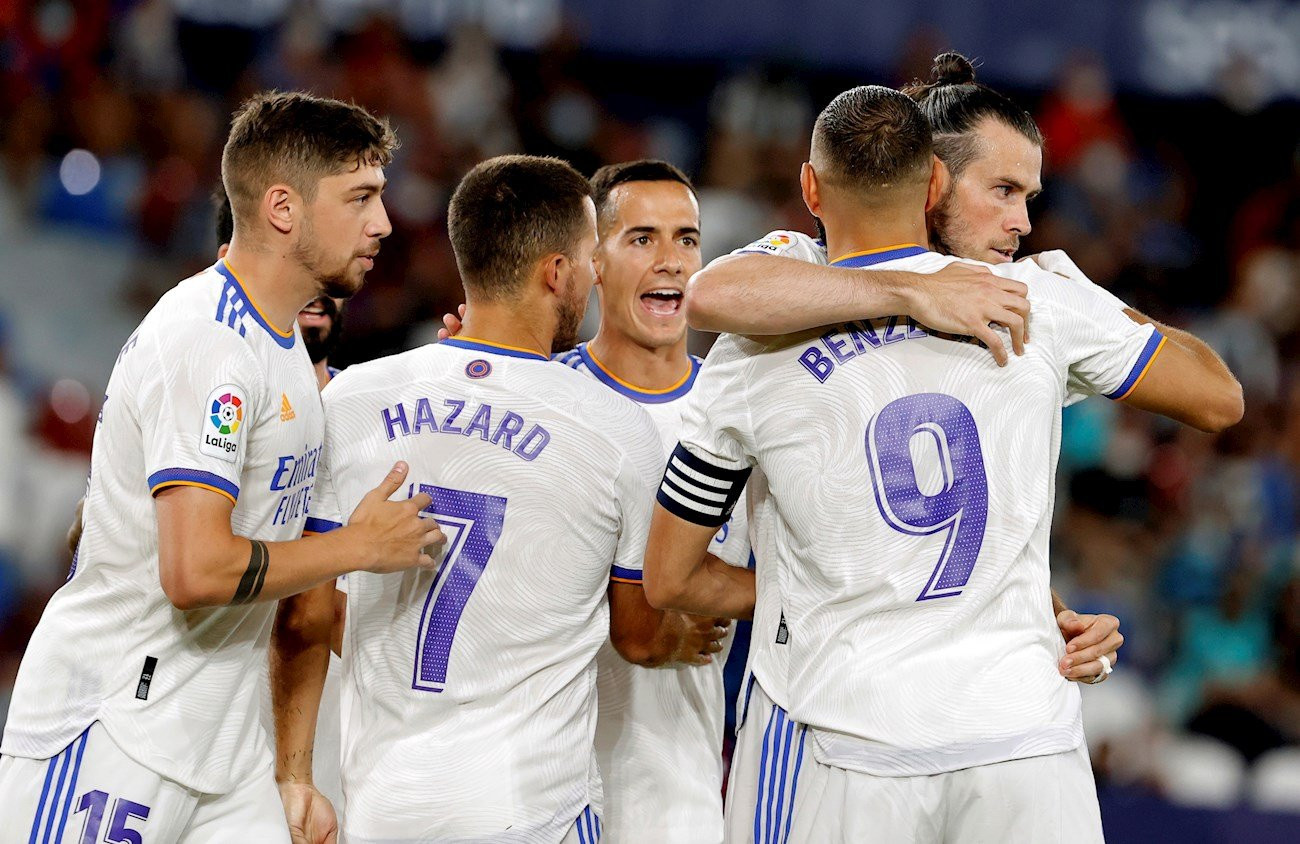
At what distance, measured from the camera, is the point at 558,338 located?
4.14 meters

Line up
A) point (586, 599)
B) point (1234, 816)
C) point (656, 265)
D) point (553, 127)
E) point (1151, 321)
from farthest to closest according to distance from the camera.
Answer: point (553, 127), point (1234, 816), point (656, 265), point (586, 599), point (1151, 321)

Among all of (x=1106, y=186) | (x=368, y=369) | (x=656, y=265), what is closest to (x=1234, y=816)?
(x=656, y=265)

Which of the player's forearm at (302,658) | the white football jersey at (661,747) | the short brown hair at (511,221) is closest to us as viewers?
the short brown hair at (511,221)

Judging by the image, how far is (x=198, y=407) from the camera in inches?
138

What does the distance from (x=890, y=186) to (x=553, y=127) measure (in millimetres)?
8483

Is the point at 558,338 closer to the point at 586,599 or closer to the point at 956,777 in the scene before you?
the point at 586,599

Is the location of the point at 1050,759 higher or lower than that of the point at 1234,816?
higher

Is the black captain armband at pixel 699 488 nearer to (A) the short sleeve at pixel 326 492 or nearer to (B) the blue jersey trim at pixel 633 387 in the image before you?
(A) the short sleeve at pixel 326 492

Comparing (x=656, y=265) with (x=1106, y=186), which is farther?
(x=1106, y=186)

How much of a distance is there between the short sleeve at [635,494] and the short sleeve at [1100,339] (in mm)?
1102

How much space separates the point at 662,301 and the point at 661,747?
1461mm

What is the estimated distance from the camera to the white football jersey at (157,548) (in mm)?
3543

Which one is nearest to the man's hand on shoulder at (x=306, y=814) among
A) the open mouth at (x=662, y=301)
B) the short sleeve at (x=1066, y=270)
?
the open mouth at (x=662, y=301)

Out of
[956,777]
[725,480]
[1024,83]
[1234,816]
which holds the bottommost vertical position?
[1234,816]
